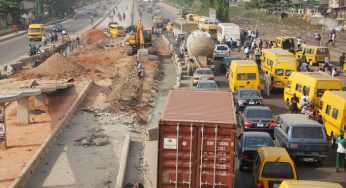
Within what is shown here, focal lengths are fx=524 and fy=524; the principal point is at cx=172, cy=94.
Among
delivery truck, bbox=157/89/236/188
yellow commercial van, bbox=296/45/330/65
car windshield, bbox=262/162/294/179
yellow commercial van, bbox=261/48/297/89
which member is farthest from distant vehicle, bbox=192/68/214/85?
delivery truck, bbox=157/89/236/188

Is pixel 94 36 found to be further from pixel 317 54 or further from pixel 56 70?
pixel 317 54

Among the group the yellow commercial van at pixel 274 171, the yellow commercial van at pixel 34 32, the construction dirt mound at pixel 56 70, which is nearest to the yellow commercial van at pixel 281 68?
the construction dirt mound at pixel 56 70

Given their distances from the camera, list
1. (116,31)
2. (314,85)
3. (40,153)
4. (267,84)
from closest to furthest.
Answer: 1. (40,153)
2. (314,85)
3. (267,84)
4. (116,31)

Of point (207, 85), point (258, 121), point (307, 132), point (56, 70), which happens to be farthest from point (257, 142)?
point (56, 70)

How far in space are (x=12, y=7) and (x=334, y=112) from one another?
2818 inches

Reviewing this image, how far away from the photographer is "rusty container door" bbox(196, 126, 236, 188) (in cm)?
1235

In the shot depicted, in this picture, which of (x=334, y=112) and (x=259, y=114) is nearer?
(x=334, y=112)

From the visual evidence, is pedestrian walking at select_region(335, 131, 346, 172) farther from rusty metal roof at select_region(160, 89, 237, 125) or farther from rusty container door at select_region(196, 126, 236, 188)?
rusty container door at select_region(196, 126, 236, 188)

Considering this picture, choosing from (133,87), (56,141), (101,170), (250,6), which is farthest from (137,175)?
(250,6)

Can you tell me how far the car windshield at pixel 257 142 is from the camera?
1728cm

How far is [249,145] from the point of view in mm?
17266

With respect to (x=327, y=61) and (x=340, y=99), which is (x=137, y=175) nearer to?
(x=340, y=99)

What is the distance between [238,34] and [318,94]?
112 ft

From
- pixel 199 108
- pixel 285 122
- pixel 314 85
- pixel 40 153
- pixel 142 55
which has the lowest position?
pixel 40 153
